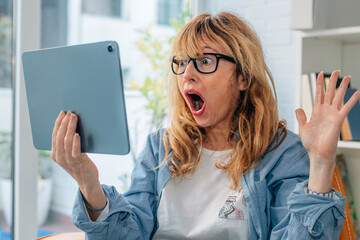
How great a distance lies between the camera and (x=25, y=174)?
196 cm

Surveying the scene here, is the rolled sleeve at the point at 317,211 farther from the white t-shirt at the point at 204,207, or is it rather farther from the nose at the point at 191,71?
the nose at the point at 191,71

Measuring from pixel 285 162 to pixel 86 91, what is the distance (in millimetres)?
604

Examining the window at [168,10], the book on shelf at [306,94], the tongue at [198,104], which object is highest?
the window at [168,10]

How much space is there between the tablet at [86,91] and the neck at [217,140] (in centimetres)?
46

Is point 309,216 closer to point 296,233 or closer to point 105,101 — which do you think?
point 296,233

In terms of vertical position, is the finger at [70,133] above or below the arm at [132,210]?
above

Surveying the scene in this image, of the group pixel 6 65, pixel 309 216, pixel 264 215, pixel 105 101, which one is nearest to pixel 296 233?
pixel 309 216

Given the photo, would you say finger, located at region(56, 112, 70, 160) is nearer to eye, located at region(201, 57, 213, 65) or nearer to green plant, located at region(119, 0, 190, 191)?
eye, located at region(201, 57, 213, 65)

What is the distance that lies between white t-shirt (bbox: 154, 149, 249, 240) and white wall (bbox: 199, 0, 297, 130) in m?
1.06

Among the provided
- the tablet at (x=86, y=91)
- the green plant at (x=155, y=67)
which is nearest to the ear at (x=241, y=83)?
the tablet at (x=86, y=91)

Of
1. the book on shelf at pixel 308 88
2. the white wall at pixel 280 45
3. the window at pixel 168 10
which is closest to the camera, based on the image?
the book on shelf at pixel 308 88

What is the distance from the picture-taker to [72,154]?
1.08m

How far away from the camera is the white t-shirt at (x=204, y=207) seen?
50.4 inches

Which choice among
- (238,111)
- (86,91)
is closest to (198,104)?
(238,111)
